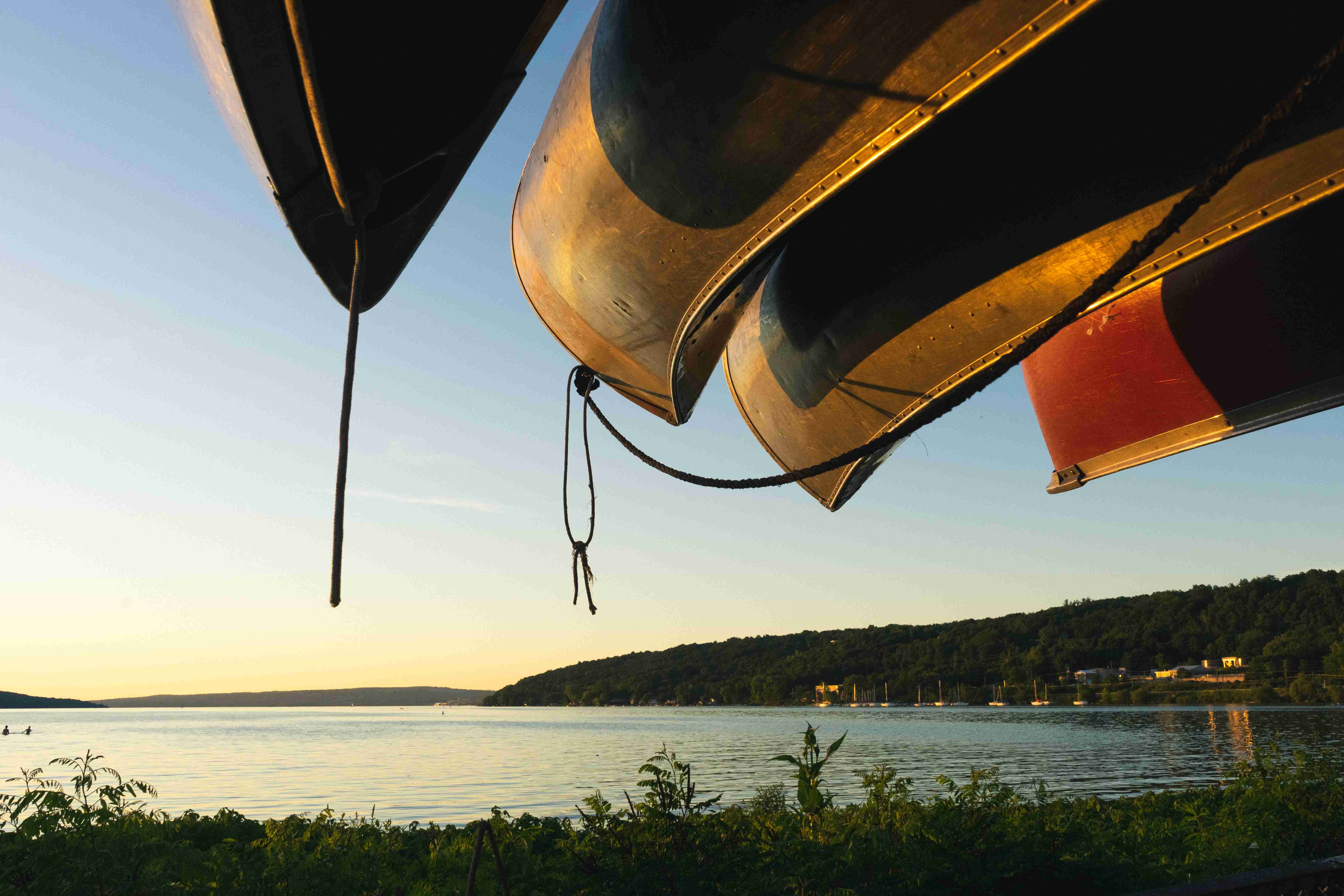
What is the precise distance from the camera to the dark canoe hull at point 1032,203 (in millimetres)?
3754

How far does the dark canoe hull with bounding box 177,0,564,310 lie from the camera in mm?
2664

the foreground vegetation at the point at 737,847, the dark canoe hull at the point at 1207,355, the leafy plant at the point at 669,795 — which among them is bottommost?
the foreground vegetation at the point at 737,847

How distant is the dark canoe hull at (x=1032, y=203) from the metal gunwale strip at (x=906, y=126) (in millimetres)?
69

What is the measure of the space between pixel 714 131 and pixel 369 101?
4.68 ft

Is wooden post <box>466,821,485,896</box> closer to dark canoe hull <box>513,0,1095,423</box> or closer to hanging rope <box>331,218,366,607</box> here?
hanging rope <box>331,218,366,607</box>

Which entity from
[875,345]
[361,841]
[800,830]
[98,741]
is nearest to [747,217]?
[875,345]

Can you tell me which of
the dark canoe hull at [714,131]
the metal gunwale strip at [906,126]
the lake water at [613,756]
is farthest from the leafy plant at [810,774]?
the lake water at [613,756]

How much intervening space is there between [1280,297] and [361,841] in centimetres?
930

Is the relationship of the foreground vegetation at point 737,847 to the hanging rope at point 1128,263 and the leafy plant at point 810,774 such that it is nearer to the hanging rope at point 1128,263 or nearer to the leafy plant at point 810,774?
the leafy plant at point 810,774

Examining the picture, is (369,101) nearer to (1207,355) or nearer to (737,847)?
(737,847)

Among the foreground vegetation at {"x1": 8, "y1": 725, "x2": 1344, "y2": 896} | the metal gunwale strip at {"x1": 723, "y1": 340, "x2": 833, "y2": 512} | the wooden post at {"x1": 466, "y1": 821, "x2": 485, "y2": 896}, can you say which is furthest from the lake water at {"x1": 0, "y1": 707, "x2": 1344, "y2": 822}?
the wooden post at {"x1": 466, "y1": 821, "x2": 485, "y2": 896}

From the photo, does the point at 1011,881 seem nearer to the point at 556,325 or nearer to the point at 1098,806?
the point at 556,325

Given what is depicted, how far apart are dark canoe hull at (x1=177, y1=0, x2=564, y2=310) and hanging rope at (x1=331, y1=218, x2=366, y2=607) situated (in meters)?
0.20

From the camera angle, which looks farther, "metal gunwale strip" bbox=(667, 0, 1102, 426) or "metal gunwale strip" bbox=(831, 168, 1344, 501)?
"metal gunwale strip" bbox=(831, 168, 1344, 501)
